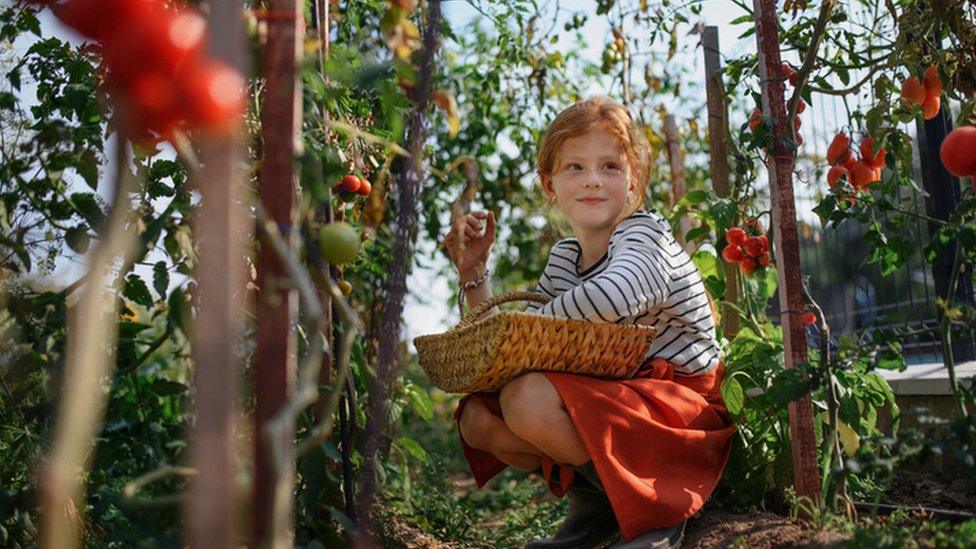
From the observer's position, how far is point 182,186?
1551 mm

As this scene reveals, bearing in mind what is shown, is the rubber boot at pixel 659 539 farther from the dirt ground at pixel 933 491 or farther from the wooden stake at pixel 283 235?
the wooden stake at pixel 283 235

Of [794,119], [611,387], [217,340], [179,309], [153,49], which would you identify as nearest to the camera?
[217,340]

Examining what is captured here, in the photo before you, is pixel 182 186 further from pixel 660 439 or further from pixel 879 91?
pixel 879 91

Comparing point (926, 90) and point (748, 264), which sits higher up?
point (926, 90)

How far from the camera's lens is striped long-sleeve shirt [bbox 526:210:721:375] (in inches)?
73.9

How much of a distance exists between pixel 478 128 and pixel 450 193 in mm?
304

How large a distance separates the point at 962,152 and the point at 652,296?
68 centimetres

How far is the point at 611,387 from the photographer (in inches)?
73.7

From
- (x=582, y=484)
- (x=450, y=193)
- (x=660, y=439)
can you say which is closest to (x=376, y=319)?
(x=450, y=193)

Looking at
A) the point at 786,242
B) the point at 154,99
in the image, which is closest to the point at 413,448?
the point at 786,242

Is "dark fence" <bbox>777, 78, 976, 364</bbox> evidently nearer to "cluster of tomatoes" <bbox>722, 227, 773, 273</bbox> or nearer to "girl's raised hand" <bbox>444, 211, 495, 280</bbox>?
"cluster of tomatoes" <bbox>722, 227, 773, 273</bbox>

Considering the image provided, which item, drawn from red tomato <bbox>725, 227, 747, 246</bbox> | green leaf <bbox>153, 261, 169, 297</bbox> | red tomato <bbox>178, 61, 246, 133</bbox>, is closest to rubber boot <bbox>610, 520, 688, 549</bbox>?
red tomato <bbox>725, 227, 747, 246</bbox>

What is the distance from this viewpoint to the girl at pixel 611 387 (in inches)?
71.2

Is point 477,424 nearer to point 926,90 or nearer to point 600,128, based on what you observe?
point 600,128
